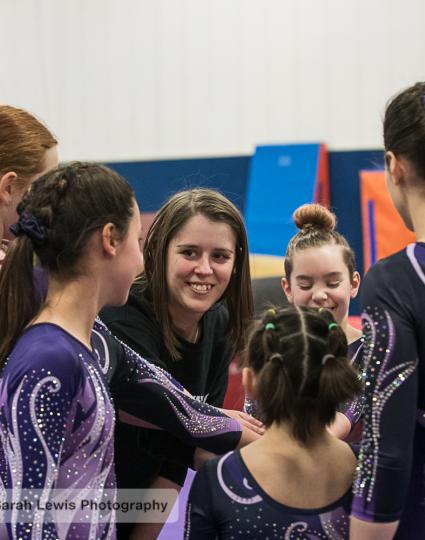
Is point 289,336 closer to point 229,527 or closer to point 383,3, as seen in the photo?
point 229,527

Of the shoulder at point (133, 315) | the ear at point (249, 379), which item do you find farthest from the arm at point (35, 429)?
the shoulder at point (133, 315)

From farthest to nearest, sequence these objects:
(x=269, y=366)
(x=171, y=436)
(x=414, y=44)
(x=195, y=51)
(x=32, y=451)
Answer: (x=195, y=51) < (x=414, y=44) < (x=171, y=436) < (x=269, y=366) < (x=32, y=451)

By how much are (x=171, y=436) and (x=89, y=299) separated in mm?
739

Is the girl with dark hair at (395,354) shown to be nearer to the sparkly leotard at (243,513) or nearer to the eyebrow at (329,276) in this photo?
the sparkly leotard at (243,513)

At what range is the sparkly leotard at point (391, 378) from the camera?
59.5 inches

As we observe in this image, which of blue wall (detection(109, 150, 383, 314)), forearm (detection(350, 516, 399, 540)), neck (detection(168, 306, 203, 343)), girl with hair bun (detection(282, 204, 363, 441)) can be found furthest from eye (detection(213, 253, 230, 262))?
blue wall (detection(109, 150, 383, 314))

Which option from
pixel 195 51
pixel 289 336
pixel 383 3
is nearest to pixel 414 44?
pixel 383 3

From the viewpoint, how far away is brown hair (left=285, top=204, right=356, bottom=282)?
2717mm

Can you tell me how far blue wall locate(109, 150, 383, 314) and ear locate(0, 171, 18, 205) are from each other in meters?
4.57

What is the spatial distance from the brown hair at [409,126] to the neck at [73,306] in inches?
24.7

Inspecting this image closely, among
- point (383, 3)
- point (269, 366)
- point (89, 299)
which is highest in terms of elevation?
point (383, 3)

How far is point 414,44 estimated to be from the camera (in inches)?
267

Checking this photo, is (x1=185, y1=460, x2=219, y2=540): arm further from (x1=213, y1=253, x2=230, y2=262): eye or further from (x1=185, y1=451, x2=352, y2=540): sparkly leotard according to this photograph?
(x1=213, y1=253, x2=230, y2=262): eye

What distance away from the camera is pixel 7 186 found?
1.98m
